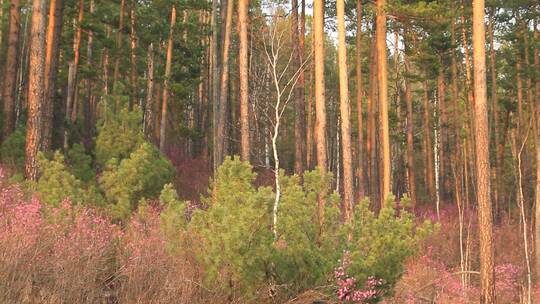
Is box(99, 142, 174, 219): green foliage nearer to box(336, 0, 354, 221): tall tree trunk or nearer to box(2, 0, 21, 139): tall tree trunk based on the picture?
box(336, 0, 354, 221): tall tree trunk

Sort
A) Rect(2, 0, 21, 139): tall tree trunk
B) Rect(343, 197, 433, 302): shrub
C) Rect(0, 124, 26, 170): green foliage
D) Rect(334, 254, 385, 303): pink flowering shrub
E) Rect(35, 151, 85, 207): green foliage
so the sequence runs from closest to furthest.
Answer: Rect(334, 254, 385, 303): pink flowering shrub → Rect(343, 197, 433, 302): shrub → Rect(35, 151, 85, 207): green foliage → Rect(0, 124, 26, 170): green foliage → Rect(2, 0, 21, 139): tall tree trunk

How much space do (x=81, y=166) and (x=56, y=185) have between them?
292cm

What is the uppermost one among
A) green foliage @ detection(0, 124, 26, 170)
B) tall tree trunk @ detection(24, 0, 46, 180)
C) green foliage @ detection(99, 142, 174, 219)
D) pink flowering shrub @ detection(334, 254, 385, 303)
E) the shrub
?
tall tree trunk @ detection(24, 0, 46, 180)

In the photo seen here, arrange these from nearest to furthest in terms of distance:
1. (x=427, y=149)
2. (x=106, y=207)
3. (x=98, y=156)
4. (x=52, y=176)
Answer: (x=52, y=176)
(x=106, y=207)
(x=98, y=156)
(x=427, y=149)

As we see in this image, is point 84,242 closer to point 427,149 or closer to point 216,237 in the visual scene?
point 216,237

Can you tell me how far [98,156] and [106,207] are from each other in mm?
2479

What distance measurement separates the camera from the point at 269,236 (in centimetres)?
632

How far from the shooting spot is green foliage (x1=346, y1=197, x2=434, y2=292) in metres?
6.96

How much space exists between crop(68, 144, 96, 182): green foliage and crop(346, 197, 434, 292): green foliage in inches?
283

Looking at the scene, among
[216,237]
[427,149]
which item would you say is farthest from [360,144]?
[216,237]

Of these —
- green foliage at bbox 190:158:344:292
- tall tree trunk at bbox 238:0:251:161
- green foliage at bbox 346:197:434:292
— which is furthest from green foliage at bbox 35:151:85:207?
green foliage at bbox 346:197:434:292

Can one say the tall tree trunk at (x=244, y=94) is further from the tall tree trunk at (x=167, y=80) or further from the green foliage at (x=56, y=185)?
the tall tree trunk at (x=167, y=80)

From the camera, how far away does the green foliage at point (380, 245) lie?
696cm

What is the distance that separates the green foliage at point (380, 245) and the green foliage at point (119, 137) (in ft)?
22.8
